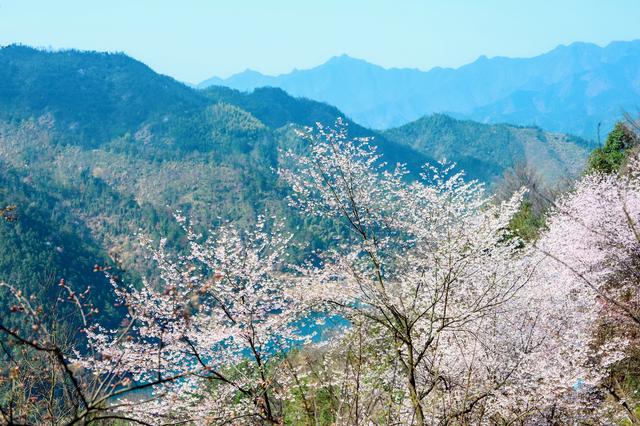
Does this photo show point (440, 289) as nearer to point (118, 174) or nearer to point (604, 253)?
point (604, 253)

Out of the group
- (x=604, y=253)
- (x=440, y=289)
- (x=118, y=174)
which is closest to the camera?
(x=440, y=289)

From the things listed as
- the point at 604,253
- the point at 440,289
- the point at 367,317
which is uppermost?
the point at 604,253

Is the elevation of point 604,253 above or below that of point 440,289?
above

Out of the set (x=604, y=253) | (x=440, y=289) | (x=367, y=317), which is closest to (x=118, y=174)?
(x=604, y=253)

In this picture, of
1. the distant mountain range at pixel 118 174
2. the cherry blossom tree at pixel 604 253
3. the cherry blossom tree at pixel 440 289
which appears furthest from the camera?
the distant mountain range at pixel 118 174

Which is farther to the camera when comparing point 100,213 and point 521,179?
point 100,213

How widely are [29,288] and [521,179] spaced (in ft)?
188

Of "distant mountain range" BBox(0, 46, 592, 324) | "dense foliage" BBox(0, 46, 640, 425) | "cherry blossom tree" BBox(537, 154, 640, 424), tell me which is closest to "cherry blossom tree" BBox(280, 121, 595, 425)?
"dense foliage" BBox(0, 46, 640, 425)

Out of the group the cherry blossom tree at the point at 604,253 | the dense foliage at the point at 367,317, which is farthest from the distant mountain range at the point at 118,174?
the dense foliage at the point at 367,317

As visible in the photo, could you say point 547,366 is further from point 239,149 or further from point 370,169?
point 239,149

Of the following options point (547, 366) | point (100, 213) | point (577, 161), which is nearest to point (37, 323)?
point (547, 366)

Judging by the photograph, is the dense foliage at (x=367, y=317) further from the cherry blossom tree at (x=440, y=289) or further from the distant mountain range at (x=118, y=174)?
the distant mountain range at (x=118, y=174)

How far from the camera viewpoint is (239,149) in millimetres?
168625

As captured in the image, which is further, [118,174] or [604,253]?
[118,174]
